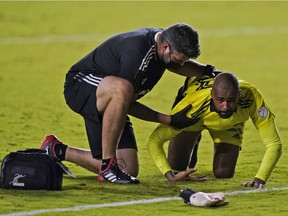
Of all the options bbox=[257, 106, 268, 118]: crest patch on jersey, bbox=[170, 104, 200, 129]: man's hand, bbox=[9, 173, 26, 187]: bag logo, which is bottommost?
bbox=[9, 173, 26, 187]: bag logo

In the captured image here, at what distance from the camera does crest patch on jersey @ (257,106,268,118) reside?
9562 mm

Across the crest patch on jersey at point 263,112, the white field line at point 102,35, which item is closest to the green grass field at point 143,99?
the white field line at point 102,35

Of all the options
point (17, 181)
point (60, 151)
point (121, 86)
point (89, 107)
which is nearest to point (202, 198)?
point (121, 86)

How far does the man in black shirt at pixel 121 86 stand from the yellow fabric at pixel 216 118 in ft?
0.44

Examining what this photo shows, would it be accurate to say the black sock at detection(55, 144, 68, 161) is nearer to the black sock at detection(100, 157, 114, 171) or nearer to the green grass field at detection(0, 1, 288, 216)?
the green grass field at detection(0, 1, 288, 216)

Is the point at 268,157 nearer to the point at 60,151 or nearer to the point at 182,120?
the point at 182,120

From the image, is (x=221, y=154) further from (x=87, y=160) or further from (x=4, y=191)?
(x=4, y=191)

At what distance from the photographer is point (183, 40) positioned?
9.37 m

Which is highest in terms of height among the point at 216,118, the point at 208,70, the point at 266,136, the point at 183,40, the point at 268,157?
the point at 183,40

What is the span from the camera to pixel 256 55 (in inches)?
803

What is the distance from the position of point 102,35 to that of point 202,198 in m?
13.4

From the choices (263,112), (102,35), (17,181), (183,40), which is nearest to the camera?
(17,181)

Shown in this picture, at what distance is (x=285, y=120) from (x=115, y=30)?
8600mm

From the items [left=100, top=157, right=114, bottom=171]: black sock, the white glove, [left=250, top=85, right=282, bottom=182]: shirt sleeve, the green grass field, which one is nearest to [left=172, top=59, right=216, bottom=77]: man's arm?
[left=250, top=85, right=282, bottom=182]: shirt sleeve
